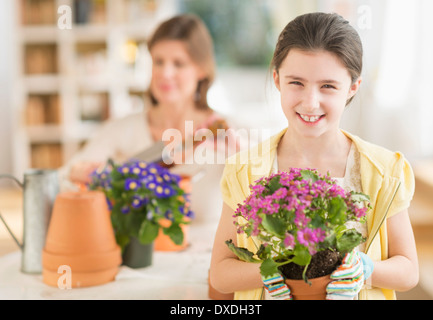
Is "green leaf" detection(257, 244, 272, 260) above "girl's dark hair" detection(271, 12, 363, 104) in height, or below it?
below

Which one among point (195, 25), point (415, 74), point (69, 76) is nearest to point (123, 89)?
point (69, 76)

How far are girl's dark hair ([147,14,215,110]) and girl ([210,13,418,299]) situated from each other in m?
1.00

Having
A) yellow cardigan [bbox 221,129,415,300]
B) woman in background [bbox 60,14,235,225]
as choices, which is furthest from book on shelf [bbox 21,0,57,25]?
yellow cardigan [bbox 221,129,415,300]

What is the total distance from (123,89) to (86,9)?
703 millimetres

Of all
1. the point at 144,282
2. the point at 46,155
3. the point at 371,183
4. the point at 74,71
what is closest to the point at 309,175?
the point at 371,183

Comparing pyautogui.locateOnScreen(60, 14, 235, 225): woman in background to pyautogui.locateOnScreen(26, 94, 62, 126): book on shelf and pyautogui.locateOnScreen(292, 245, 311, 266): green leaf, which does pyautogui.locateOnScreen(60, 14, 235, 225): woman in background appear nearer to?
pyautogui.locateOnScreen(292, 245, 311, 266): green leaf

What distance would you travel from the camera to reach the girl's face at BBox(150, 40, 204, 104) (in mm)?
1642

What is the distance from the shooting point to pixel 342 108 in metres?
0.60

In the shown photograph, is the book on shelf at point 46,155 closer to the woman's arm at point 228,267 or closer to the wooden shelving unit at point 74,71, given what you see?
the wooden shelving unit at point 74,71

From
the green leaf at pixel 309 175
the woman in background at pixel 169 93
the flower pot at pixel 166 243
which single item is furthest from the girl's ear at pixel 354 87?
the woman in background at pixel 169 93

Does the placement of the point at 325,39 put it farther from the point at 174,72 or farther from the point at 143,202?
the point at 174,72

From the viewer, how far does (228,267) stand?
684 millimetres

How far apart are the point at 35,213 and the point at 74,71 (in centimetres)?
346

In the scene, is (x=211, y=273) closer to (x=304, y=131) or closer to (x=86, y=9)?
(x=304, y=131)
